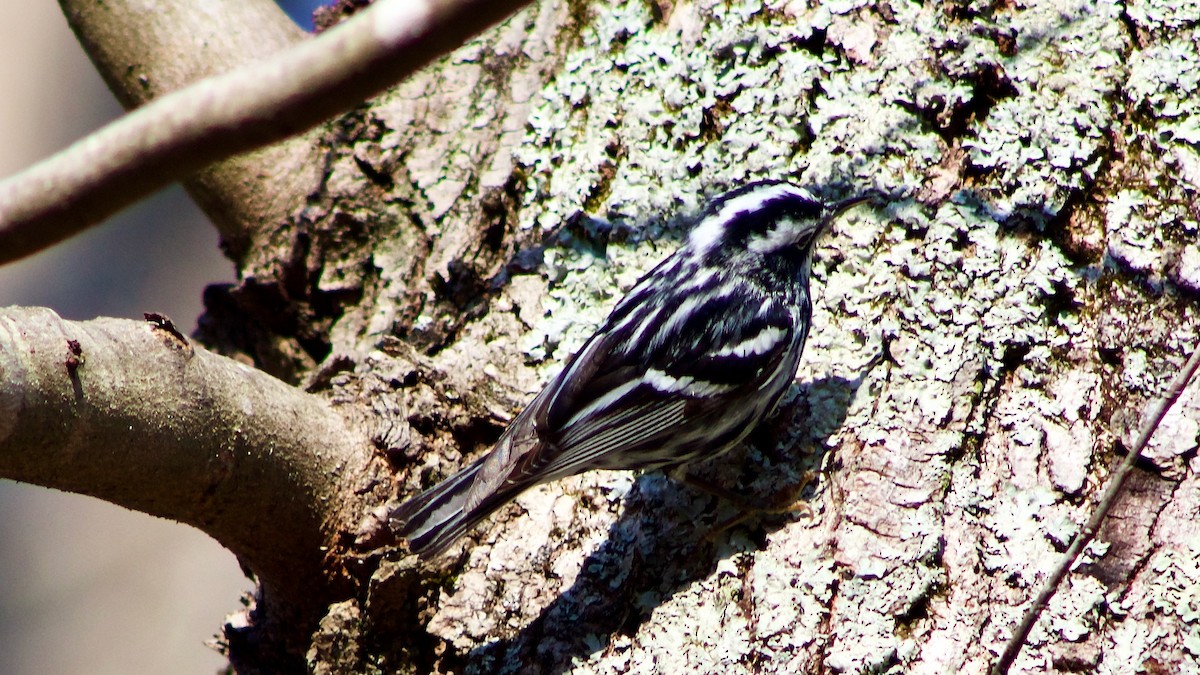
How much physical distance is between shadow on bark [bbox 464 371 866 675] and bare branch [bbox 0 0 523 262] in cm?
171

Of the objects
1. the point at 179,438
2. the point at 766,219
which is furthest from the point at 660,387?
the point at 179,438

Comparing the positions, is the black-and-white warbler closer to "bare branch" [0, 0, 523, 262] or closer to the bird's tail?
the bird's tail

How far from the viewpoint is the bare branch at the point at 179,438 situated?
86.6 inches

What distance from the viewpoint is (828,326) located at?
3172 mm

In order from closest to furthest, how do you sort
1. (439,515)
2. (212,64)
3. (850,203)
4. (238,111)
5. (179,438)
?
(238,111)
(179,438)
(439,515)
(850,203)
(212,64)

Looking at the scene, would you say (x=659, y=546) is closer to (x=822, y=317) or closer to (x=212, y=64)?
(x=822, y=317)

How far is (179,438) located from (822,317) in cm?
184

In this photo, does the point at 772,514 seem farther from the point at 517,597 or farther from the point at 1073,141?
the point at 1073,141

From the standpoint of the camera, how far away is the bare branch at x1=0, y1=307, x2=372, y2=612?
2.20 metres

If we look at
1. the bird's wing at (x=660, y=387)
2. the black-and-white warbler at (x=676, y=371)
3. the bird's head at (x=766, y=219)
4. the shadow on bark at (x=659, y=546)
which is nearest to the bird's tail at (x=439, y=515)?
the black-and-white warbler at (x=676, y=371)

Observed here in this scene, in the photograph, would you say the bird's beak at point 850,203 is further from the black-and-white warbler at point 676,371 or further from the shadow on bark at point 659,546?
the shadow on bark at point 659,546

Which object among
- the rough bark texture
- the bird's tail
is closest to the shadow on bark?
the rough bark texture

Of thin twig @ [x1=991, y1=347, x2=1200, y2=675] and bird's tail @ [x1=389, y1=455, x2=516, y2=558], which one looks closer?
thin twig @ [x1=991, y1=347, x2=1200, y2=675]

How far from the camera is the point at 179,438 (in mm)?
2520
